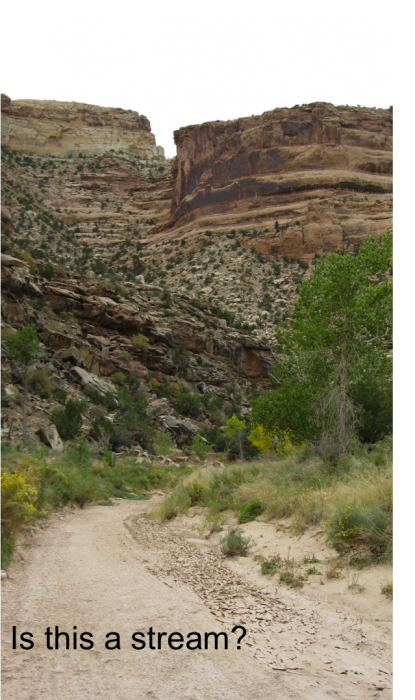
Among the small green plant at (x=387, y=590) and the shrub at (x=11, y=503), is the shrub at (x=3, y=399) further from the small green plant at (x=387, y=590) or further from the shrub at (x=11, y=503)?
the small green plant at (x=387, y=590)

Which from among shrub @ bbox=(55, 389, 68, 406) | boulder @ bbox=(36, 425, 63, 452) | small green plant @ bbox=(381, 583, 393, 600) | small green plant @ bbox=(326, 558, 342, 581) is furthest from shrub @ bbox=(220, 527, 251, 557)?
shrub @ bbox=(55, 389, 68, 406)

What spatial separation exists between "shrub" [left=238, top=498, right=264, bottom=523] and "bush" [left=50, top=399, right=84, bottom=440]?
51.6 feet

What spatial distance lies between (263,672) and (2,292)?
31397 mm

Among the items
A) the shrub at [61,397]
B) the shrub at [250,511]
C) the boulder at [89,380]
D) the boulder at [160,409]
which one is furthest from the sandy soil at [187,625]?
the boulder at [160,409]

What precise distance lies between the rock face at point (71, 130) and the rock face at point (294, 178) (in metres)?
24.6

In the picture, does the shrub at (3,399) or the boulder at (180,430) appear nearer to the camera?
the shrub at (3,399)

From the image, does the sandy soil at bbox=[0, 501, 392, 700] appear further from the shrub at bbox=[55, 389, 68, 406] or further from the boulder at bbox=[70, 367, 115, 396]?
the boulder at bbox=[70, 367, 115, 396]

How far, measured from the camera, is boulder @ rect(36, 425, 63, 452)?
20.5 metres

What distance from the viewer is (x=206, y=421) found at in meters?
36.2

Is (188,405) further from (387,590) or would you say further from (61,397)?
(387,590)

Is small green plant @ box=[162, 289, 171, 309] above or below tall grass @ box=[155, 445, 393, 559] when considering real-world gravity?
above

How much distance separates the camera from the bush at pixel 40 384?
25.4 m

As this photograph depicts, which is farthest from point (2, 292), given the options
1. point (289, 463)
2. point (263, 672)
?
point (263, 672)
